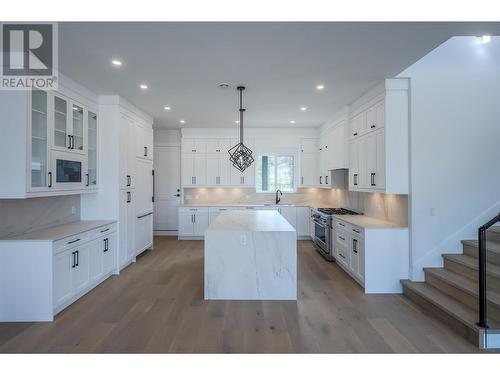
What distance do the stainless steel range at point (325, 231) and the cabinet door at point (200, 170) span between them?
119 inches

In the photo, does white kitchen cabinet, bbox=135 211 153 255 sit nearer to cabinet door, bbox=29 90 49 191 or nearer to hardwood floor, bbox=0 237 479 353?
hardwood floor, bbox=0 237 479 353

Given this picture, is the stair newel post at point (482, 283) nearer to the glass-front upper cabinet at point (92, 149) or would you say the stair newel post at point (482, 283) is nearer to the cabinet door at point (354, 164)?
the cabinet door at point (354, 164)

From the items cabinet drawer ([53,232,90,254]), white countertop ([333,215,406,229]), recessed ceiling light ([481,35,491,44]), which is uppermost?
recessed ceiling light ([481,35,491,44])

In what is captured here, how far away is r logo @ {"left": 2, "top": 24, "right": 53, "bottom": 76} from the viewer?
2.56 meters

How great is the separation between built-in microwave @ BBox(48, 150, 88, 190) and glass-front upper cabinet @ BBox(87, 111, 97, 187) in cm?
21

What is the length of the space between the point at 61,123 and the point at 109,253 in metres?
2.03

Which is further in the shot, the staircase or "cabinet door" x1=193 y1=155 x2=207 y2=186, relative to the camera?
"cabinet door" x1=193 y1=155 x2=207 y2=186

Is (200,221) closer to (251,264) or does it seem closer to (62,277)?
(251,264)

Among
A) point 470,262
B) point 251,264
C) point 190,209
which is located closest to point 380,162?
point 470,262

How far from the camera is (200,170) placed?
709 cm

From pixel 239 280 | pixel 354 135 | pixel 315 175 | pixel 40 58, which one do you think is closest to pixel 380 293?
pixel 239 280

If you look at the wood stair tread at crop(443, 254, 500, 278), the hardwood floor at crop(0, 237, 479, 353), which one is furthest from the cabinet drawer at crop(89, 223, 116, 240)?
the wood stair tread at crop(443, 254, 500, 278)

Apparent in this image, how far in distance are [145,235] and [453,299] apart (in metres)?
5.17

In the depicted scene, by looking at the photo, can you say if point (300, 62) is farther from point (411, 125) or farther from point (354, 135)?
point (354, 135)
